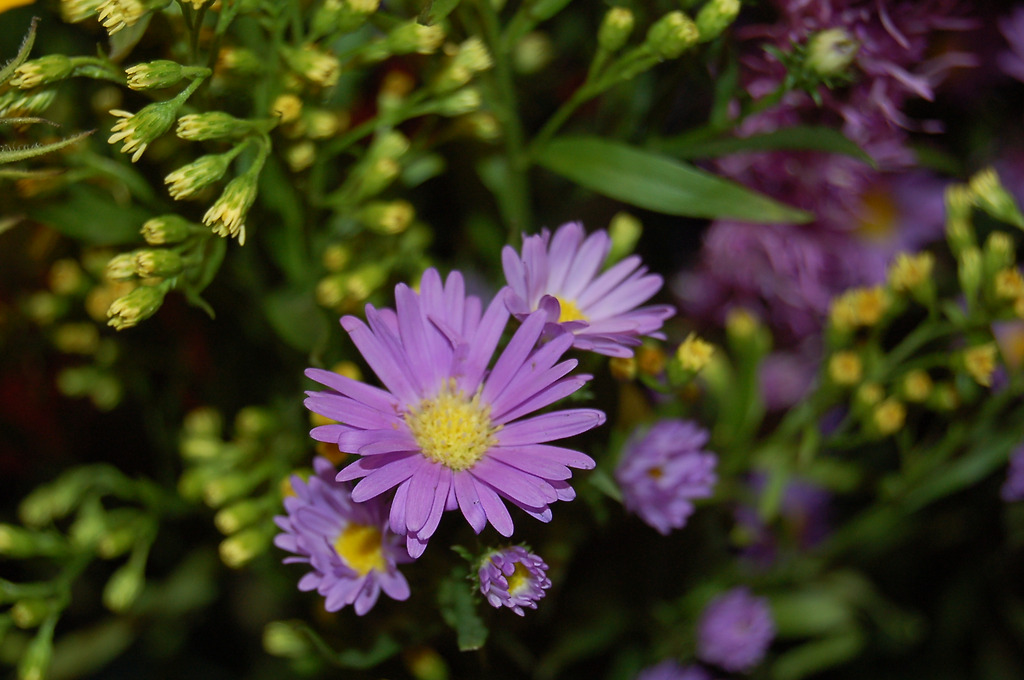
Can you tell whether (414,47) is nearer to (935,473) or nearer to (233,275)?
(233,275)

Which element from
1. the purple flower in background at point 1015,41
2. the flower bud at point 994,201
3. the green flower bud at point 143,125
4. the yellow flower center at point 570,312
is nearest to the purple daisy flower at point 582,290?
the yellow flower center at point 570,312

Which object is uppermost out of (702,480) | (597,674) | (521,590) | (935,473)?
(521,590)

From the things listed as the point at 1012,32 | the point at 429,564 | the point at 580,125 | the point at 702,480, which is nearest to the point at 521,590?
the point at 429,564

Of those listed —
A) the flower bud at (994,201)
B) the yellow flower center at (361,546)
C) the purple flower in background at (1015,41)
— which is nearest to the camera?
the yellow flower center at (361,546)

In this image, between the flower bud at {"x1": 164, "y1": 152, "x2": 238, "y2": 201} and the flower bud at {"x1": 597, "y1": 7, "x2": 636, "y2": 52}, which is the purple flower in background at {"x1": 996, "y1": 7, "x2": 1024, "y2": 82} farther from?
the flower bud at {"x1": 164, "y1": 152, "x2": 238, "y2": 201}

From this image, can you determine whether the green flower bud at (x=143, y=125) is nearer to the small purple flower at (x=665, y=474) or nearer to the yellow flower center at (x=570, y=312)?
the yellow flower center at (x=570, y=312)

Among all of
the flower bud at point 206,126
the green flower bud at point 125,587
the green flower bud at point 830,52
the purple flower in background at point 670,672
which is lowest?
the purple flower in background at point 670,672

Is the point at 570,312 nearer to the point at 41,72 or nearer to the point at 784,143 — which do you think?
the point at 784,143
